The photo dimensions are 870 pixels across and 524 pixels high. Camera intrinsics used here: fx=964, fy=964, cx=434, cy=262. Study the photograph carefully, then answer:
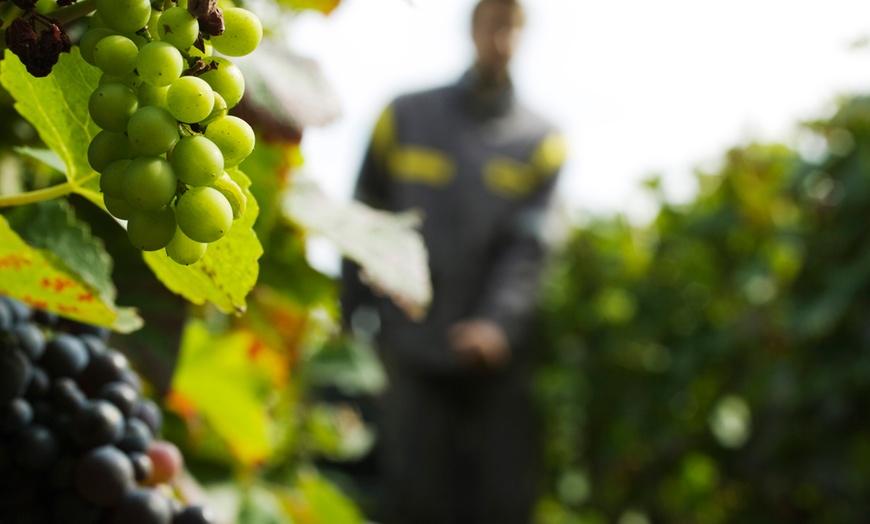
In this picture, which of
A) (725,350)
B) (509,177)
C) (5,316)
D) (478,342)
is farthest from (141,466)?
(725,350)

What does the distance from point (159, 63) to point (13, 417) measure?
1.04 feet

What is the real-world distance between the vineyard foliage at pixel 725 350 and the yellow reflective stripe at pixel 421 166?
1.16m

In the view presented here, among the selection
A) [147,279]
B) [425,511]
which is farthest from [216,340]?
[425,511]

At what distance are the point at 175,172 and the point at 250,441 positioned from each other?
27.5 inches

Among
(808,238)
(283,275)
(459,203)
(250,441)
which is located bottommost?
(459,203)

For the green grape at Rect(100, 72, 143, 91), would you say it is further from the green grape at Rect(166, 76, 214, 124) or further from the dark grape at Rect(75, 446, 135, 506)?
the dark grape at Rect(75, 446, 135, 506)

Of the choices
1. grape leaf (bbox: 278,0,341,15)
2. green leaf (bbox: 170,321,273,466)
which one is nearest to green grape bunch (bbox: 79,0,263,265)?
grape leaf (bbox: 278,0,341,15)

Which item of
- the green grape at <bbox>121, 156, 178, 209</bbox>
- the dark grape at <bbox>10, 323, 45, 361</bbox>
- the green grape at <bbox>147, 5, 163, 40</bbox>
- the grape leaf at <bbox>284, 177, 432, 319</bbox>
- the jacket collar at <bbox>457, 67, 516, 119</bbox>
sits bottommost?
the jacket collar at <bbox>457, 67, 516, 119</bbox>

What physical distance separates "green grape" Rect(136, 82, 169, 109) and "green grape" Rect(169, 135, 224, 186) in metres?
0.02

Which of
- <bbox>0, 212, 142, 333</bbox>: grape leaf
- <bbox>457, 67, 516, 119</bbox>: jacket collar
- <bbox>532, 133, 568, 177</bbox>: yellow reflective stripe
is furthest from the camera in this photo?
<bbox>457, 67, 516, 119</bbox>: jacket collar

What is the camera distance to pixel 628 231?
4598 mm

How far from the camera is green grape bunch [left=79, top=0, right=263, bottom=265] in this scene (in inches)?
12.7

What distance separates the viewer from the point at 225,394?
995 mm

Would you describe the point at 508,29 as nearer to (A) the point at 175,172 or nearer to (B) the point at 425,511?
(B) the point at 425,511
